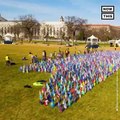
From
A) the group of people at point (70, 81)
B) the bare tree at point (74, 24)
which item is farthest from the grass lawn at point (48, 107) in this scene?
the bare tree at point (74, 24)

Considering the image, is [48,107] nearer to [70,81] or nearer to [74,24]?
[70,81]

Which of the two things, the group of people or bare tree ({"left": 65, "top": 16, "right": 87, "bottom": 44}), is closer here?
the group of people

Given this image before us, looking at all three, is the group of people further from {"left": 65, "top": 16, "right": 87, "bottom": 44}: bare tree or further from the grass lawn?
{"left": 65, "top": 16, "right": 87, "bottom": 44}: bare tree

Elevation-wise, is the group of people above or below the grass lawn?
above

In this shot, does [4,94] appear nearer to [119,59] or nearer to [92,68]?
[92,68]

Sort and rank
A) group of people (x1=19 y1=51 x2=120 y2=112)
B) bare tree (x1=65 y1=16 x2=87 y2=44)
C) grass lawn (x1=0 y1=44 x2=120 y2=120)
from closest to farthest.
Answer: grass lawn (x1=0 y1=44 x2=120 y2=120)
group of people (x1=19 y1=51 x2=120 y2=112)
bare tree (x1=65 y1=16 x2=87 y2=44)

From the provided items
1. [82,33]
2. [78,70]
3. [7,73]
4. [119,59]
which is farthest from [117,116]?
[82,33]

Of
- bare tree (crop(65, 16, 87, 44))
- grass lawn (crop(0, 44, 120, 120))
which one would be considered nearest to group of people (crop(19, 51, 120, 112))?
grass lawn (crop(0, 44, 120, 120))

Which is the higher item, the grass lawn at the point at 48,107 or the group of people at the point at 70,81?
the group of people at the point at 70,81

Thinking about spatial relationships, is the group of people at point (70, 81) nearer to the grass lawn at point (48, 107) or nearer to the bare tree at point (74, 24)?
the grass lawn at point (48, 107)

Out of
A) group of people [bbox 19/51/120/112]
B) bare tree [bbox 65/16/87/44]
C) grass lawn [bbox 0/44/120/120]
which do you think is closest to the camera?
Result: grass lawn [bbox 0/44/120/120]

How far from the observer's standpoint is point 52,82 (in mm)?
29953

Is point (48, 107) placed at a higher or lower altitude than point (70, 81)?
lower

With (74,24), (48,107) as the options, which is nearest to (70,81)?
(48,107)
